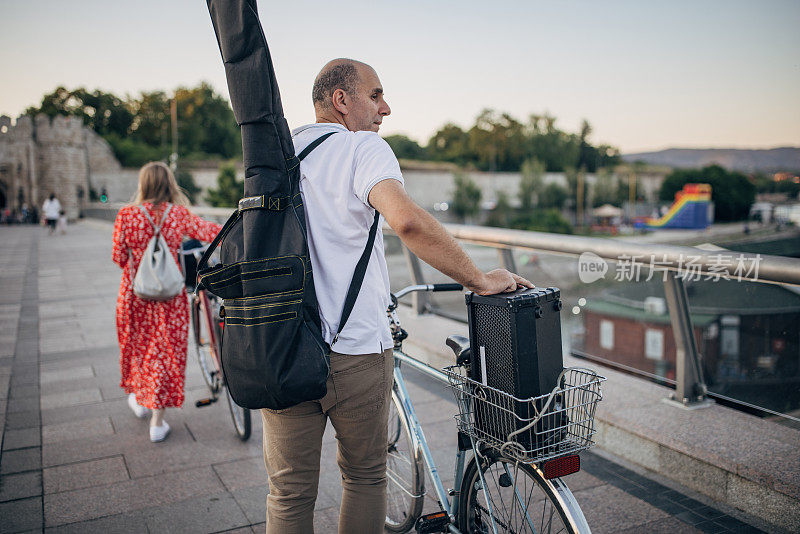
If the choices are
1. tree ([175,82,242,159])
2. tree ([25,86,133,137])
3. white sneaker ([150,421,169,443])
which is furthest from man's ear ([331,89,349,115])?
tree ([25,86,133,137])

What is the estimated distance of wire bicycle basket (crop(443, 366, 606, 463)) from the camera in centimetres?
176

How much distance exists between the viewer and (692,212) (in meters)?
80.9

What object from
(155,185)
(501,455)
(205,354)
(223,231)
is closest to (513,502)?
(501,455)

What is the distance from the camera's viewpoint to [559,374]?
1.91 m

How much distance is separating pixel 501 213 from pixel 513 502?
90334mm

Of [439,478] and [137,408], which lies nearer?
[439,478]

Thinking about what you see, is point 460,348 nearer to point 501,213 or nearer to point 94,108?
point 94,108

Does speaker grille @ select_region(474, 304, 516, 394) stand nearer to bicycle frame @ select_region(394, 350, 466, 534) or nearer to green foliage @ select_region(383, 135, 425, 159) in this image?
bicycle frame @ select_region(394, 350, 466, 534)

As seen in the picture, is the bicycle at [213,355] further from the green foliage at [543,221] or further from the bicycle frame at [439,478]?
the green foliage at [543,221]

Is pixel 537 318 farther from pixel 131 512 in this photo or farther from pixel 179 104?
pixel 179 104

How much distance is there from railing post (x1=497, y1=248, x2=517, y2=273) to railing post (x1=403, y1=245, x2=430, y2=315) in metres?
1.43

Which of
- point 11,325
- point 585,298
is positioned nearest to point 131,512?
point 585,298

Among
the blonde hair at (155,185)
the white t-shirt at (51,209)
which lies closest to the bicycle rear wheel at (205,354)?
the blonde hair at (155,185)

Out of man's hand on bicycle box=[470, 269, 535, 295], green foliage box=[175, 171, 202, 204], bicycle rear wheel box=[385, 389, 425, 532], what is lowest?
bicycle rear wheel box=[385, 389, 425, 532]
